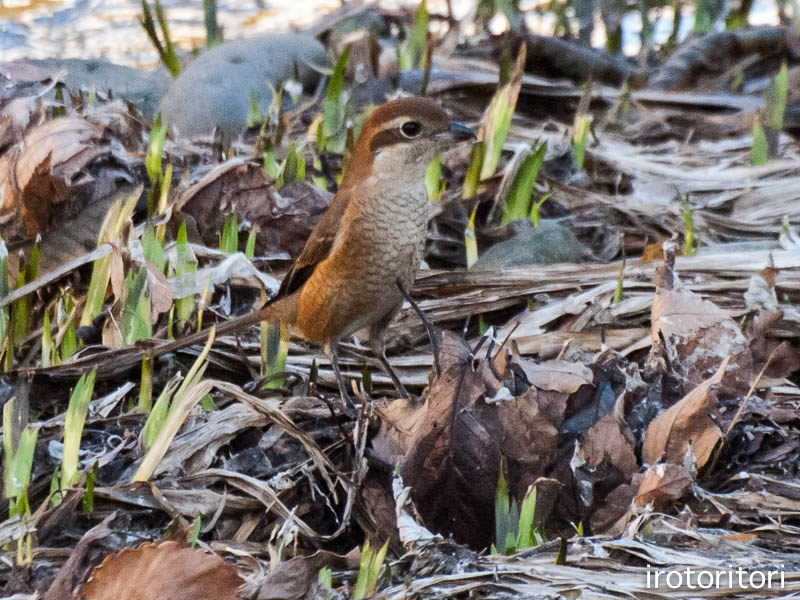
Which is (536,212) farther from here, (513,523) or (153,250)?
(513,523)

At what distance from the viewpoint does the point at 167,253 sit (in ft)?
13.7

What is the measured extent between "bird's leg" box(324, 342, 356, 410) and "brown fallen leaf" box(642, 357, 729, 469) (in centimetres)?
95

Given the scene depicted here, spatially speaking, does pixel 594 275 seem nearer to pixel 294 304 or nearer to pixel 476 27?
pixel 294 304

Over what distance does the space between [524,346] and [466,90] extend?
113 inches

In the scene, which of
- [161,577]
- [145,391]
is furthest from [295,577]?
[145,391]

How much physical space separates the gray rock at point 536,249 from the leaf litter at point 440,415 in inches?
6.9

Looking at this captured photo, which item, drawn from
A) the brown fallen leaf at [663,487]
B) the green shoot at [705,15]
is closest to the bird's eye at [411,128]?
the brown fallen leaf at [663,487]

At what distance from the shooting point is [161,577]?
88.0 inches

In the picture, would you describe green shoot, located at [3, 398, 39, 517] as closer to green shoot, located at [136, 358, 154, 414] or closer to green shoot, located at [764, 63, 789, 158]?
green shoot, located at [136, 358, 154, 414]

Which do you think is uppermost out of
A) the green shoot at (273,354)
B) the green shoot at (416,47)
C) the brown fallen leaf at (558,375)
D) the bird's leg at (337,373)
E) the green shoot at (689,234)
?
the green shoot at (416,47)

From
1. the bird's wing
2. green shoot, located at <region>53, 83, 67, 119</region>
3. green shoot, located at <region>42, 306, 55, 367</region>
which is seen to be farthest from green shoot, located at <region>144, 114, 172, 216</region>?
green shoot, located at <region>42, 306, 55, 367</region>

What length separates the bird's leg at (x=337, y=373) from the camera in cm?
349

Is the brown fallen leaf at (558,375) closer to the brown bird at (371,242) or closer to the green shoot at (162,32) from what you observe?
the brown bird at (371,242)

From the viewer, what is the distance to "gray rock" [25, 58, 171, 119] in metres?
6.21
